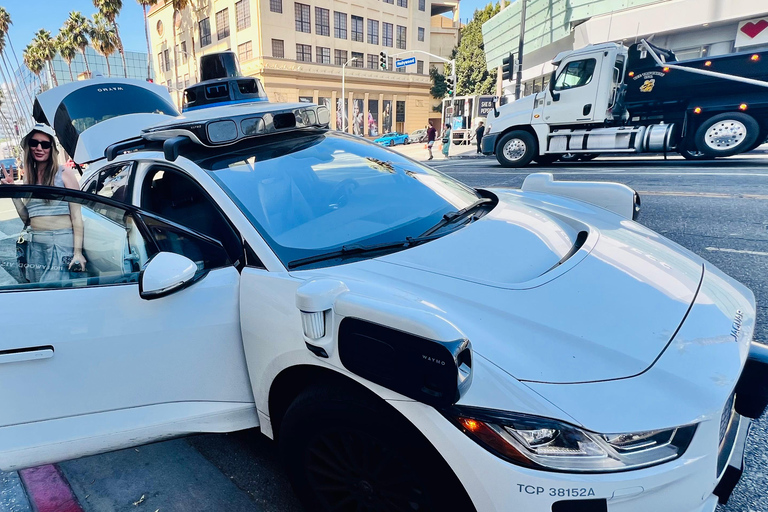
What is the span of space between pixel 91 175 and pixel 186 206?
Result: 1.23 metres

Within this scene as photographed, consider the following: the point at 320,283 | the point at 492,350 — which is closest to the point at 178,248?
the point at 320,283

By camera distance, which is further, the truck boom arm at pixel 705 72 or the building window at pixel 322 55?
the building window at pixel 322 55

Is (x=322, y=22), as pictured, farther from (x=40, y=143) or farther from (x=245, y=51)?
(x=40, y=143)

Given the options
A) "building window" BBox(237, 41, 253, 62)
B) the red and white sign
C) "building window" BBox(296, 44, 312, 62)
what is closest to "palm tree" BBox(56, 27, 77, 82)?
"building window" BBox(237, 41, 253, 62)

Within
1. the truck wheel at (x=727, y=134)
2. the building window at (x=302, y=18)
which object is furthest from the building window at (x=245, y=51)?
the truck wheel at (x=727, y=134)

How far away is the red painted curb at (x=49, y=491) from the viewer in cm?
202

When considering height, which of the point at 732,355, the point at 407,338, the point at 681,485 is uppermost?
the point at 407,338

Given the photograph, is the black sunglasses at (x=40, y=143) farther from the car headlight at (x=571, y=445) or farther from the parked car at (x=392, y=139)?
the parked car at (x=392, y=139)

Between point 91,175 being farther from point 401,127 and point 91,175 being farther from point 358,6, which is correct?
point 401,127

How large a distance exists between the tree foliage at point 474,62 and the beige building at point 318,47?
161 inches

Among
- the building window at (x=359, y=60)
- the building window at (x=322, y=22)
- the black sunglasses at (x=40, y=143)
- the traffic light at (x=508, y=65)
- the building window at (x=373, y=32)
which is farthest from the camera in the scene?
the building window at (x=373, y=32)

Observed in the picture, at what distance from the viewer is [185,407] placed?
1.88m

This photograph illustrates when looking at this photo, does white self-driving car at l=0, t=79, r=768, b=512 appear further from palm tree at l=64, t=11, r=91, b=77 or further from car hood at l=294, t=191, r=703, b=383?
palm tree at l=64, t=11, r=91, b=77

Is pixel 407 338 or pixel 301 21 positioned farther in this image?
pixel 301 21
